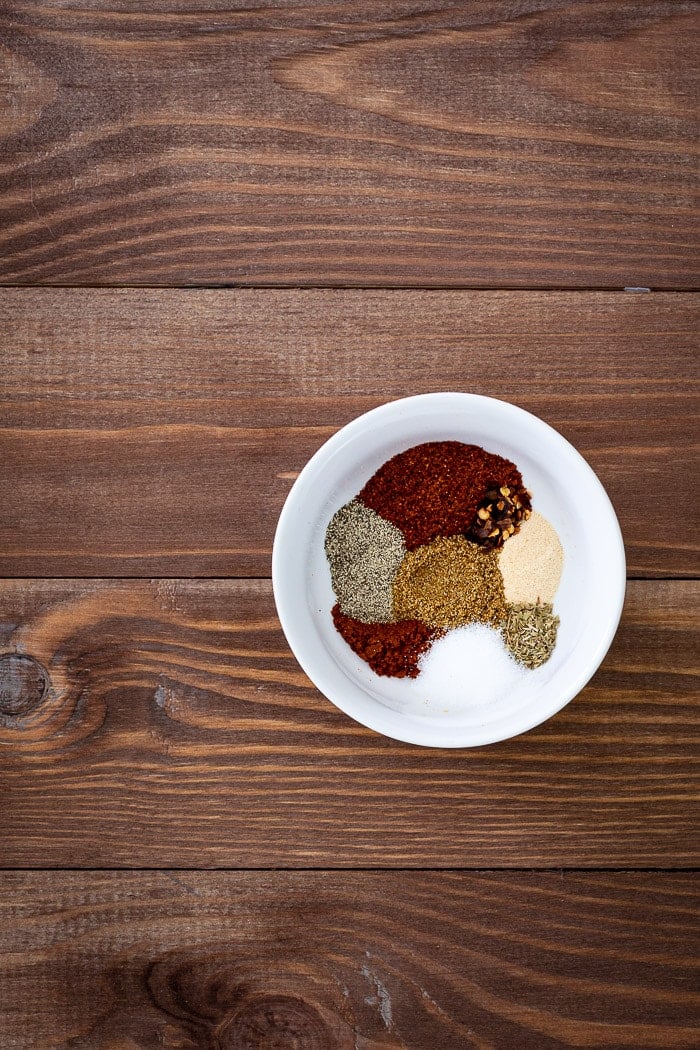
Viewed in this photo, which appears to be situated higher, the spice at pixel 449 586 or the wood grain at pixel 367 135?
the wood grain at pixel 367 135

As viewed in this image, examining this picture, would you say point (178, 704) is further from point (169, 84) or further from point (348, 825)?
point (169, 84)

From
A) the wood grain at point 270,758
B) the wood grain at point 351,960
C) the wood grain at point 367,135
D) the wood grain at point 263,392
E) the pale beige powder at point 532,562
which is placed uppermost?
the wood grain at point 367,135

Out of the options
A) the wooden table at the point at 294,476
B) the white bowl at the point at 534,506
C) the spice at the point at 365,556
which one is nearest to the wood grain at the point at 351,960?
the wooden table at the point at 294,476

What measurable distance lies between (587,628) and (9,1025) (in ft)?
2.61

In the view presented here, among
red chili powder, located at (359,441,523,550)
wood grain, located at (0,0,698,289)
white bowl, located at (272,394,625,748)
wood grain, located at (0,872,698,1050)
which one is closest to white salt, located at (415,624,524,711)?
white bowl, located at (272,394,625,748)


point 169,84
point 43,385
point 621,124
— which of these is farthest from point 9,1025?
point 621,124

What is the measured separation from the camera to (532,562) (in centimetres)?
79

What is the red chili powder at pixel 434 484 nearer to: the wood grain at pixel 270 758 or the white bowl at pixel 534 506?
the white bowl at pixel 534 506

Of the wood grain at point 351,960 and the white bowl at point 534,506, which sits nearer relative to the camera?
the white bowl at point 534,506

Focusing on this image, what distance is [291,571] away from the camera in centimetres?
76

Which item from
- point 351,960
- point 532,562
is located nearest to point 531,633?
point 532,562

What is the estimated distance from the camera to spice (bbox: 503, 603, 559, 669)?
78 cm

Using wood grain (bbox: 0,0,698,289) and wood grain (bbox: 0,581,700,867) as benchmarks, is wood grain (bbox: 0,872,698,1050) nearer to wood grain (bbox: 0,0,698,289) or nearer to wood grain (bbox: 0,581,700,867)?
wood grain (bbox: 0,581,700,867)

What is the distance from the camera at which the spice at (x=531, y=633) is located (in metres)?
0.78
